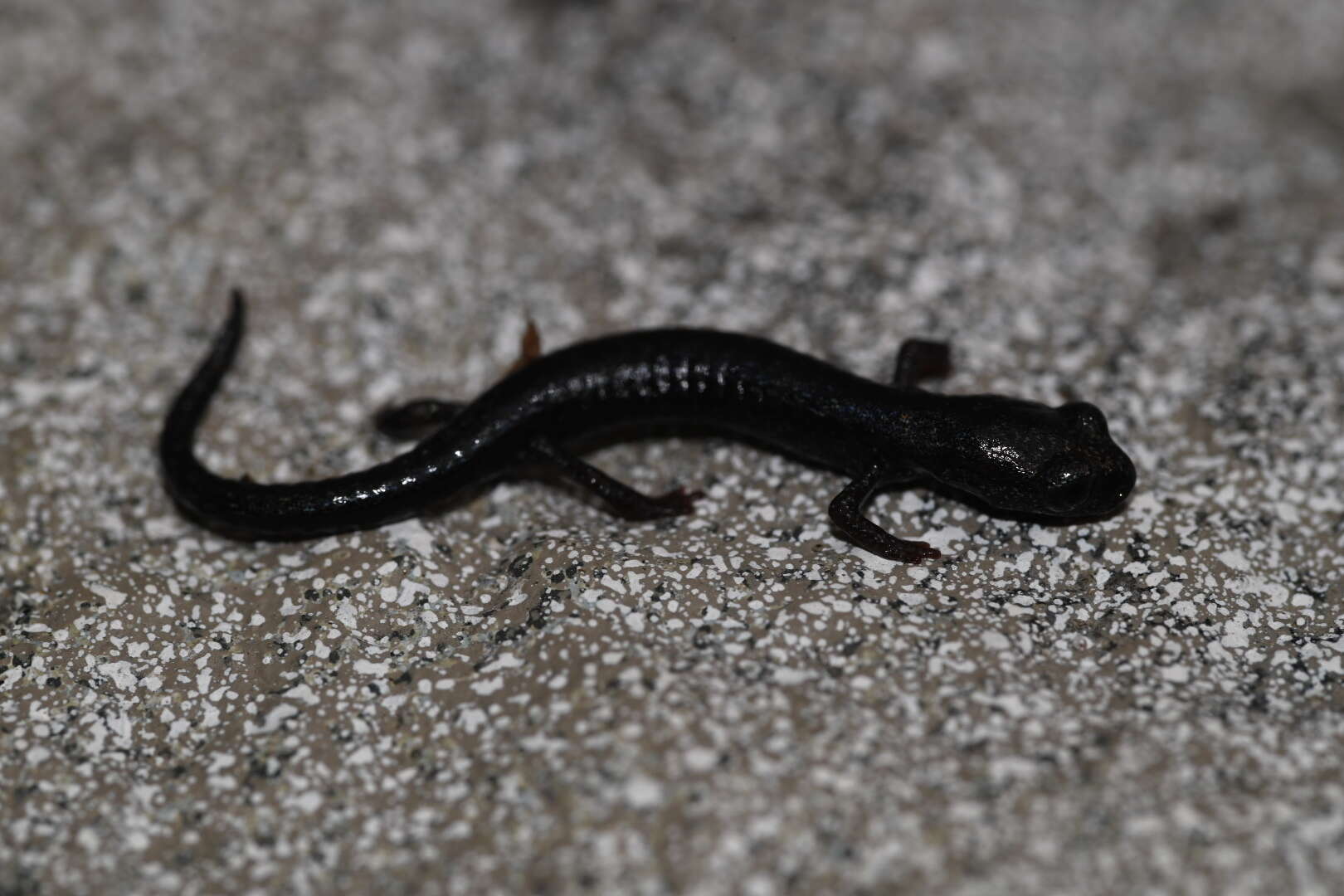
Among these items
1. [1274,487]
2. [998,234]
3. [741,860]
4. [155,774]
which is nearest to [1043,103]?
[998,234]

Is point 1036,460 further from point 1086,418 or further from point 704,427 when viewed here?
point 704,427

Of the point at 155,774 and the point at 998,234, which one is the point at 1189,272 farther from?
the point at 155,774

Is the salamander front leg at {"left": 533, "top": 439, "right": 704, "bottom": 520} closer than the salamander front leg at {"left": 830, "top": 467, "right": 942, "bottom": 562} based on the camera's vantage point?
No

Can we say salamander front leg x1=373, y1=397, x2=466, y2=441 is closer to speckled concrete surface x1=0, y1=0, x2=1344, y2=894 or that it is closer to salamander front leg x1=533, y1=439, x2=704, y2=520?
speckled concrete surface x1=0, y1=0, x2=1344, y2=894

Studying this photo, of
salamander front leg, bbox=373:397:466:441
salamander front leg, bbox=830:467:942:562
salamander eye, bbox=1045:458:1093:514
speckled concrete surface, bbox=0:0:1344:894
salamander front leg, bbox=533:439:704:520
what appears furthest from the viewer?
salamander front leg, bbox=373:397:466:441

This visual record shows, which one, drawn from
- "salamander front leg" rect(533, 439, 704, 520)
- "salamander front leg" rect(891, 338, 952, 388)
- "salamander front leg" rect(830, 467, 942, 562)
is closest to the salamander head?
"salamander front leg" rect(830, 467, 942, 562)

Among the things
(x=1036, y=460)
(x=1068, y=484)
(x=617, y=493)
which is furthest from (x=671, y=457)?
(x=1068, y=484)
